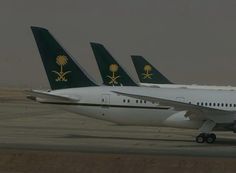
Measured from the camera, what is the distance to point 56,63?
40.4 meters

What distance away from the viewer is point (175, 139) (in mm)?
38938

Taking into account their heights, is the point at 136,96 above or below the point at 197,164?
above

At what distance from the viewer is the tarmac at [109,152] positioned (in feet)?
86.7

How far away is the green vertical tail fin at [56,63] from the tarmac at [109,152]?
360 cm

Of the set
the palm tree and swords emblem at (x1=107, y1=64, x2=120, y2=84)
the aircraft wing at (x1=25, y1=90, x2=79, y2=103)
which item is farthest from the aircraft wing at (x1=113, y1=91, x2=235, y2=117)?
the palm tree and swords emblem at (x1=107, y1=64, x2=120, y2=84)

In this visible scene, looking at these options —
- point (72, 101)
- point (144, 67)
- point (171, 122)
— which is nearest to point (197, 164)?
point (171, 122)

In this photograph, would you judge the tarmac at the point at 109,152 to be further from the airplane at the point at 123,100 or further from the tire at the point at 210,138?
the airplane at the point at 123,100

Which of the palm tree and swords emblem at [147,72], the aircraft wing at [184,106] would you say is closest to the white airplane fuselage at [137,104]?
the aircraft wing at [184,106]

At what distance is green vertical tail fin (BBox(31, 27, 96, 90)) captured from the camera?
40.3 metres

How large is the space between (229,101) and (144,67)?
135 feet

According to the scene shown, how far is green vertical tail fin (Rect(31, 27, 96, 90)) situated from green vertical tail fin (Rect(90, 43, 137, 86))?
16482 millimetres

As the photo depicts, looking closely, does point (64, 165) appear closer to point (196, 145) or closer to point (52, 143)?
point (52, 143)

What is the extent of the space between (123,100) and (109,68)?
20566 mm

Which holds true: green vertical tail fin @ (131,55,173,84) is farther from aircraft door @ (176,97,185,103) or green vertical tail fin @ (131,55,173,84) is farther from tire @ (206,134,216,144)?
tire @ (206,134,216,144)
